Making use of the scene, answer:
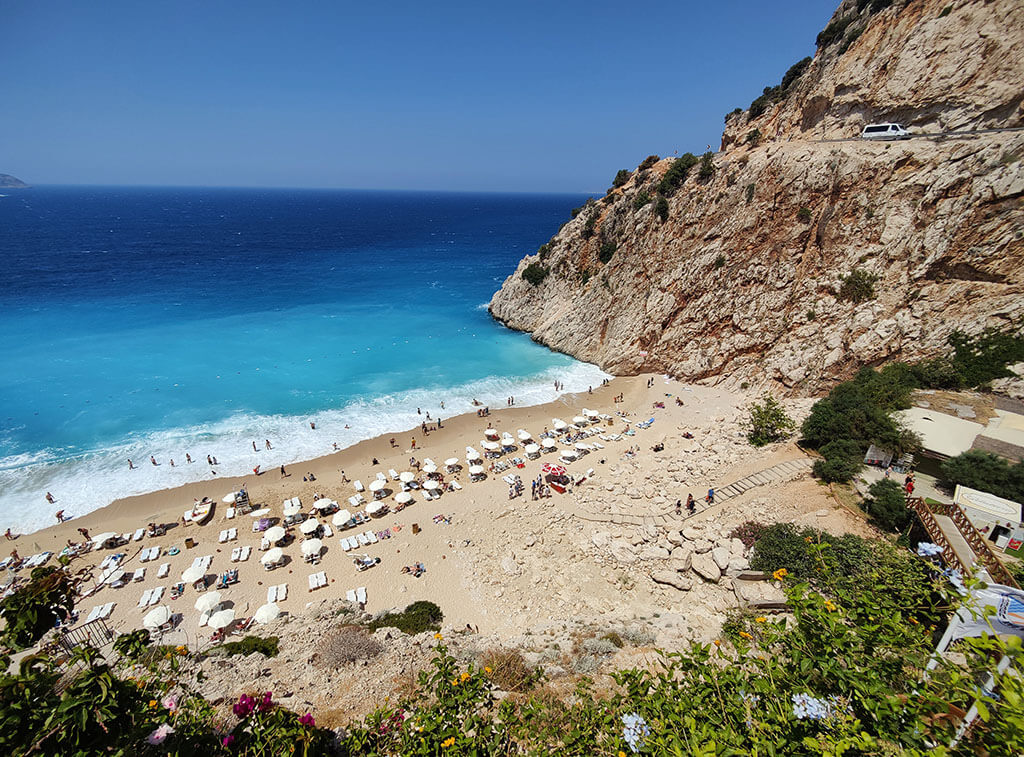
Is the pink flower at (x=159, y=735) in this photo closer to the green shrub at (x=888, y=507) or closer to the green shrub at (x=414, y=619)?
the green shrub at (x=414, y=619)

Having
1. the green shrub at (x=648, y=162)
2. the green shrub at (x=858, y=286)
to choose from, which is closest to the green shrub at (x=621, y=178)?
the green shrub at (x=648, y=162)

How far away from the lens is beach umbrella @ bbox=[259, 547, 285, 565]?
63.3 feet

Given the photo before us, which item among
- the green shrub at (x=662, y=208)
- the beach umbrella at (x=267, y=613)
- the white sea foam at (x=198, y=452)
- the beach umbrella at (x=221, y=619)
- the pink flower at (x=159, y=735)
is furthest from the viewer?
the green shrub at (x=662, y=208)

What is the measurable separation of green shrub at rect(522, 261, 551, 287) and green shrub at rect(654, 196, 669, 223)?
14111mm

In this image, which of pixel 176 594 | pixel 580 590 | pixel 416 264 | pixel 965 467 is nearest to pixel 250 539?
pixel 176 594

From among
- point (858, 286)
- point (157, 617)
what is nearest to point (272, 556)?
point (157, 617)

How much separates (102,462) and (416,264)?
6081 centimetres

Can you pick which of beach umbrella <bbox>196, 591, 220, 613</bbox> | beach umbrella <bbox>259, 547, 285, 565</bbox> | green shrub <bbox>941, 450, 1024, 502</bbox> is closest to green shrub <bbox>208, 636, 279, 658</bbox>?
beach umbrella <bbox>196, 591, 220, 613</bbox>

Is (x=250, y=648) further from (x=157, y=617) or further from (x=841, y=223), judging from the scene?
(x=841, y=223)

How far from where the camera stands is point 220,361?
3934 cm

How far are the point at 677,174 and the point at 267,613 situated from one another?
4138 centimetres

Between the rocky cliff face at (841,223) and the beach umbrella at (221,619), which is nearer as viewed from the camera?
the beach umbrella at (221,619)

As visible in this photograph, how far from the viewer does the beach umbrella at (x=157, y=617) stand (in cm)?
1644

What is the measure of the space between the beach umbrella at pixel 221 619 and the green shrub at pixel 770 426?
84.1 ft
